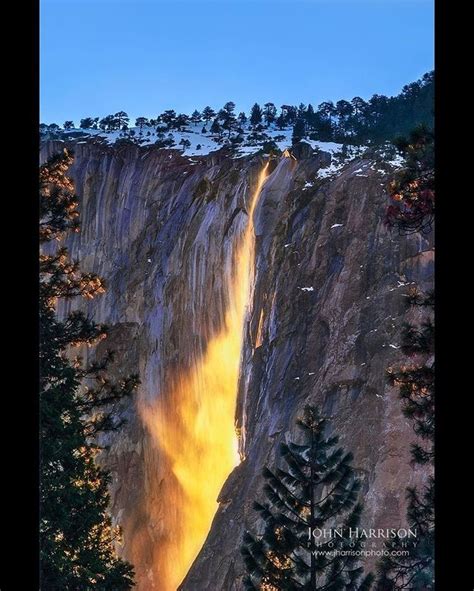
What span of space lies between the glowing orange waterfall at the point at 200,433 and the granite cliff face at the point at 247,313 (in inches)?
5.2

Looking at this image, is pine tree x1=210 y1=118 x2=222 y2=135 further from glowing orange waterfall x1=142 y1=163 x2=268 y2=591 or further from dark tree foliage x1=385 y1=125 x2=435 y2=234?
dark tree foliage x1=385 y1=125 x2=435 y2=234

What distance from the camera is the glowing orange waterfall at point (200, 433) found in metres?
38.7

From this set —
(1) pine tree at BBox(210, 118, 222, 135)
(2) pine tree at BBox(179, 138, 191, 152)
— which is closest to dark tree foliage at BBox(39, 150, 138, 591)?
(2) pine tree at BBox(179, 138, 191, 152)

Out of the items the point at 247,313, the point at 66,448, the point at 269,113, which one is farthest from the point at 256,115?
the point at 66,448

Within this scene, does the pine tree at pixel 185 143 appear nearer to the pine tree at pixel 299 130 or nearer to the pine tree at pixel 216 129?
the pine tree at pixel 216 129

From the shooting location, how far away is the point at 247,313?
39.2 meters

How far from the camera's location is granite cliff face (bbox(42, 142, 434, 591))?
27672 millimetres

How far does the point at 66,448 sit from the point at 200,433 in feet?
102
